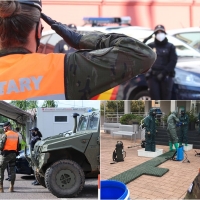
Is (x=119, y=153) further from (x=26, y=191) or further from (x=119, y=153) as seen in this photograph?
(x=26, y=191)

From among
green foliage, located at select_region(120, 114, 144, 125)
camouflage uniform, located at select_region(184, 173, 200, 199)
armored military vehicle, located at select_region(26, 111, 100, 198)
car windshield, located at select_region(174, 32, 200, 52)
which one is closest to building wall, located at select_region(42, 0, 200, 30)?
car windshield, located at select_region(174, 32, 200, 52)

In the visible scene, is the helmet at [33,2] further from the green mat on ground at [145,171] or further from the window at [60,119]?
the green mat on ground at [145,171]

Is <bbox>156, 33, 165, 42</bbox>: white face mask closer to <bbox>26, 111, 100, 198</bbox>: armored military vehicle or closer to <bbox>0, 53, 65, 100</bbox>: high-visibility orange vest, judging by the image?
<bbox>26, 111, 100, 198</bbox>: armored military vehicle

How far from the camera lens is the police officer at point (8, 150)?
121 cm

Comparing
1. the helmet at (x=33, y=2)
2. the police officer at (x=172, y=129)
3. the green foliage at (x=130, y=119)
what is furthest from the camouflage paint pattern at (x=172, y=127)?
the helmet at (x=33, y=2)

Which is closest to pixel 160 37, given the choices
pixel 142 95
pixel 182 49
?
pixel 182 49

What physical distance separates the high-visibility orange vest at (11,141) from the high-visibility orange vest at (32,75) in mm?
221

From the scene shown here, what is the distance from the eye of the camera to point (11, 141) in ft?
4.02

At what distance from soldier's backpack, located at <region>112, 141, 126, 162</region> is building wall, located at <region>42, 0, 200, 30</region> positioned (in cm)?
158

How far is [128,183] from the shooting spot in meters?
1.34

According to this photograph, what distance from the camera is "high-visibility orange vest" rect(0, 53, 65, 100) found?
1.02 meters

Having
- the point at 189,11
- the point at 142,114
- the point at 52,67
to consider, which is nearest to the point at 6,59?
the point at 52,67

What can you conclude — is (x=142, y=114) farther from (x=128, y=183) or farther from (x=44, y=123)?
(x=44, y=123)

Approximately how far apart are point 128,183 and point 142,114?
30 cm
